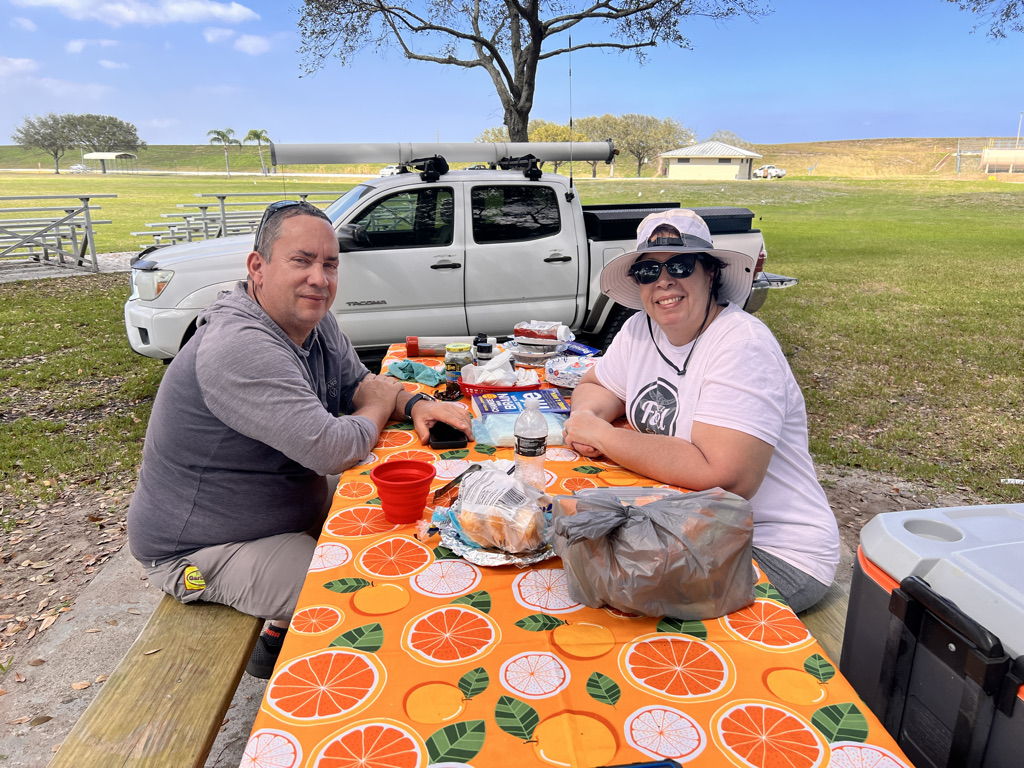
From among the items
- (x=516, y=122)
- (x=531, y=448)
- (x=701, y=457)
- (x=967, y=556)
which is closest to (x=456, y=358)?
(x=531, y=448)

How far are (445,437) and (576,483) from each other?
60 cm

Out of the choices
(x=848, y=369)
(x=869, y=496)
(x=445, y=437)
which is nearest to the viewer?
(x=445, y=437)

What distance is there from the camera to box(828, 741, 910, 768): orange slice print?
101 cm

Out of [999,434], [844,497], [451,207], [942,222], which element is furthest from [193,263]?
[942,222]

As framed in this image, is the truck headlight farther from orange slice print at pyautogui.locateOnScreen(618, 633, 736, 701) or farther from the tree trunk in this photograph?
the tree trunk

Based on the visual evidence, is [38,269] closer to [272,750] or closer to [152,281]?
[152,281]

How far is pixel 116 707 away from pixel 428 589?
89cm

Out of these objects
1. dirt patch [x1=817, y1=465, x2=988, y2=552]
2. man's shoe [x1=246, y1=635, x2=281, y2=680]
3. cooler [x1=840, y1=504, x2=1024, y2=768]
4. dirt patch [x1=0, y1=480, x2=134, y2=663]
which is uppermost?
cooler [x1=840, y1=504, x2=1024, y2=768]

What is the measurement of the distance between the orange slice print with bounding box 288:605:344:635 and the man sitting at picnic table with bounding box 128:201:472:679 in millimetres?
699

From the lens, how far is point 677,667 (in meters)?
1.22

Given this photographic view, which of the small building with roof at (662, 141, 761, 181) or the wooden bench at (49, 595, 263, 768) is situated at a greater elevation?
the small building with roof at (662, 141, 761, 181)

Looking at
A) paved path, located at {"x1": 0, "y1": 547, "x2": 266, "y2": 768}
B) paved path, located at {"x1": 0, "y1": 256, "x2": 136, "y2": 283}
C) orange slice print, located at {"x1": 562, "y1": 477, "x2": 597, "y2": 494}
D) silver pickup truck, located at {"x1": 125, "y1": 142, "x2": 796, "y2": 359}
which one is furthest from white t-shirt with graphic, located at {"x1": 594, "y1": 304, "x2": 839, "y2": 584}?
paved path, located at {"x1": 0, "y1": 256, "x2": 136, "y2": 283}

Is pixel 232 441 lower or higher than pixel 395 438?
higher

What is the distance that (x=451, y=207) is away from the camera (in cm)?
628
